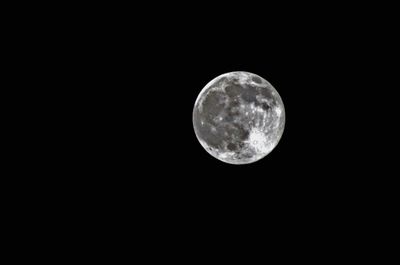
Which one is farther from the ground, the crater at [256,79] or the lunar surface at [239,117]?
the crater at [256,79]

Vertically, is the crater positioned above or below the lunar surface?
above

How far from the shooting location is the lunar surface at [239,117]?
20.9 ft

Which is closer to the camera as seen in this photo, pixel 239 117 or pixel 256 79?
pixel 239 117

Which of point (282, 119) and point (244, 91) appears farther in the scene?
point (282, 119)

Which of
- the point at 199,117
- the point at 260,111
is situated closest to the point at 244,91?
the point at 260,111

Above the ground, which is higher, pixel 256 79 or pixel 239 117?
pixel 256 79

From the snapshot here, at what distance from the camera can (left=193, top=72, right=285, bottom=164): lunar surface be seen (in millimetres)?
6375

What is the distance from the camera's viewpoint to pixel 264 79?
702cm

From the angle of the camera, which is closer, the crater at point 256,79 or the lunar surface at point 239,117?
the lunar surface at point 239,117

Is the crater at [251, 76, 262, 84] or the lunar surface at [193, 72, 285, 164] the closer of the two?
the lunar surface at [193, 72, 285, 164]

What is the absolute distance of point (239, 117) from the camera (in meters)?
6.32

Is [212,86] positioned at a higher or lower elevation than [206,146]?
higher

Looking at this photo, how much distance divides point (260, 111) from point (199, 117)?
3.92 ft

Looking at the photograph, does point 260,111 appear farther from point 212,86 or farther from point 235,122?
point 212,86
